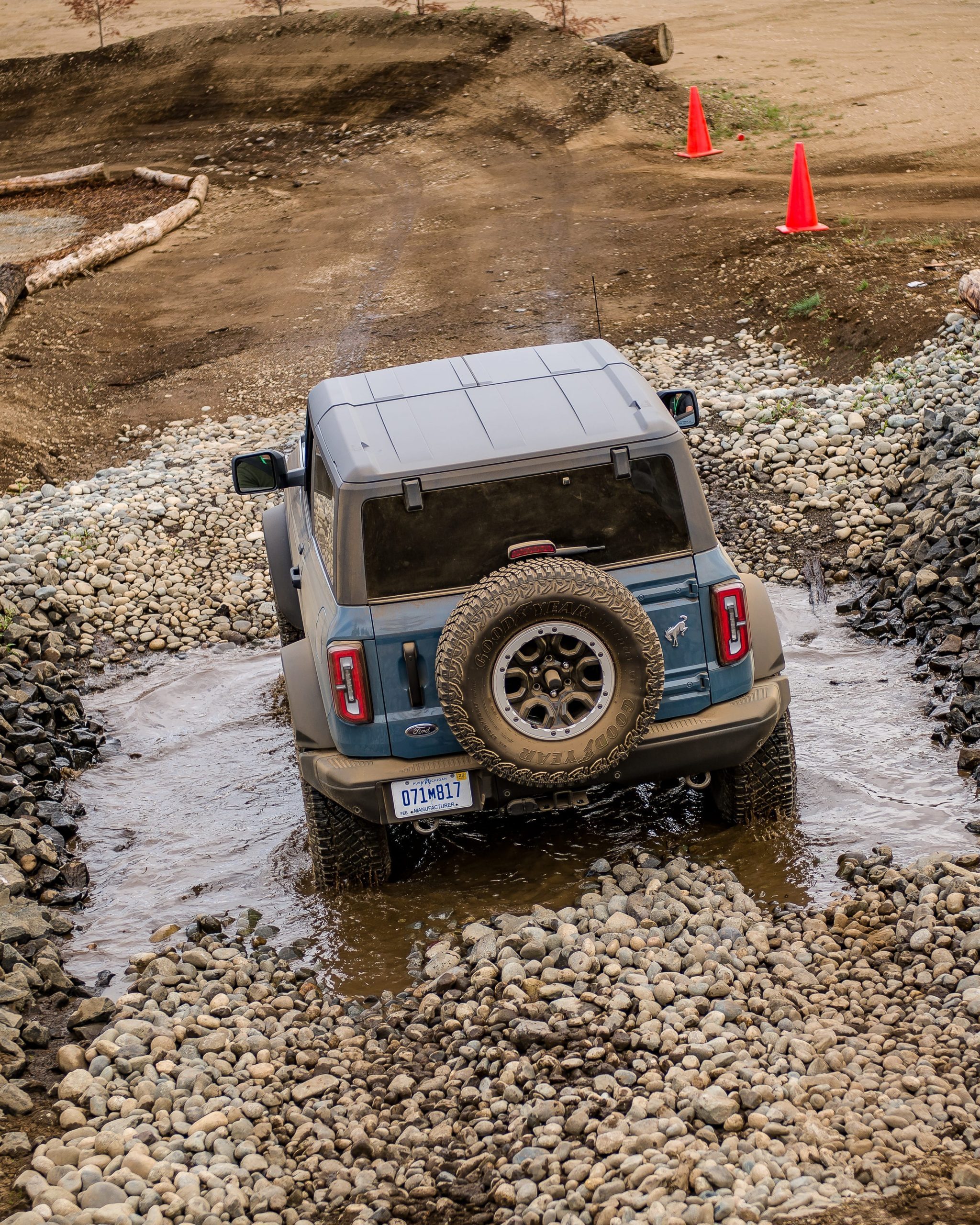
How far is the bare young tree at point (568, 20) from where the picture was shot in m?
24.9

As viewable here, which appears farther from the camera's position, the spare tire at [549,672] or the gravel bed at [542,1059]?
the spare tire at [549,672]

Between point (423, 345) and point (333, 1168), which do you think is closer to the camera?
point (333, 1168)

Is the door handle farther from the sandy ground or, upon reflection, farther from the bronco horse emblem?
the sandy ground

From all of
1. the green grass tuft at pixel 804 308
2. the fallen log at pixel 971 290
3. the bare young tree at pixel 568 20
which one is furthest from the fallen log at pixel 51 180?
the fallen log at pixel 971 290

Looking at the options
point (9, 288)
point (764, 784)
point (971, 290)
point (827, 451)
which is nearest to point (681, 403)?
point (764, 784)

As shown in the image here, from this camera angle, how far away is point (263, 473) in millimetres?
7047

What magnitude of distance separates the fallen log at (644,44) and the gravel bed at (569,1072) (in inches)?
792

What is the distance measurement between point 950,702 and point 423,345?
7.88m

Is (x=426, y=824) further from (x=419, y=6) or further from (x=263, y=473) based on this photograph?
(x=419, y=6)

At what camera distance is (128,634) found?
31.1 feet

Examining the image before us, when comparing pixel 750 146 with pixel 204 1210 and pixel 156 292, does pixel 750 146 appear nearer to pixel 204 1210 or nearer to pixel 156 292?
pixel 156 292

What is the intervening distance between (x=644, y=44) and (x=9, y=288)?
40.8 ft

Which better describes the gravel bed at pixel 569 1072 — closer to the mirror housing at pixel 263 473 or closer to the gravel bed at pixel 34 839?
the gravel bed at pixel 34 839

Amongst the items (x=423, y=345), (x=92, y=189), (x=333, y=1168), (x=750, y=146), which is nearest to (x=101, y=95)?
(x=92, y=189)
